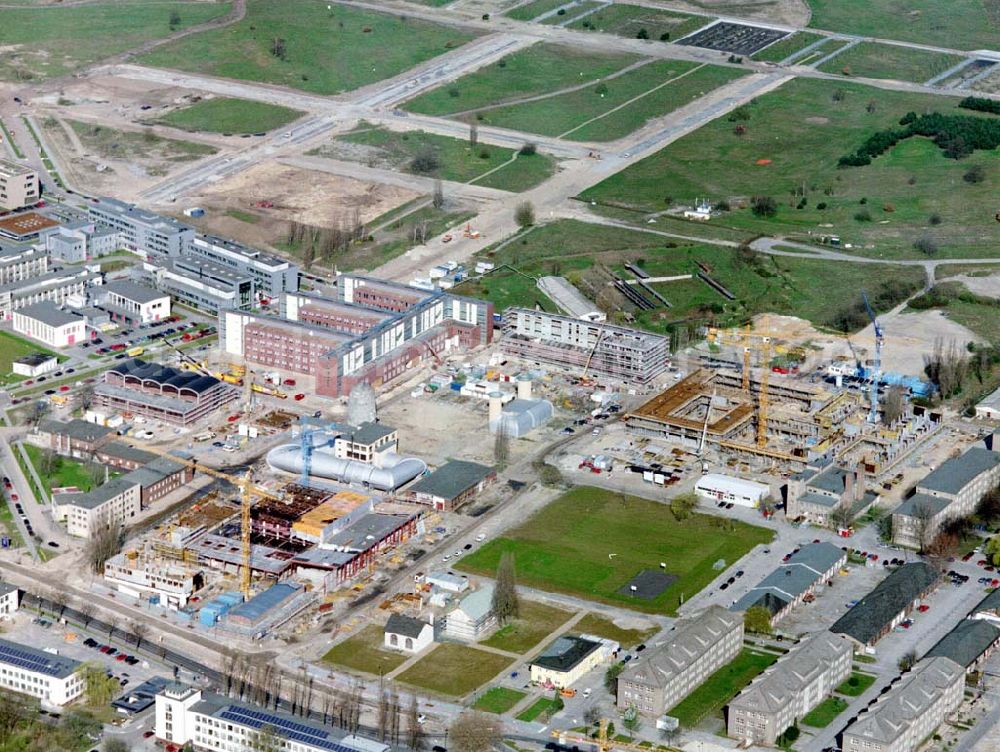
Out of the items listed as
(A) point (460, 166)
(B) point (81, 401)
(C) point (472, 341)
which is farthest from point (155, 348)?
(A) point (460, 166)

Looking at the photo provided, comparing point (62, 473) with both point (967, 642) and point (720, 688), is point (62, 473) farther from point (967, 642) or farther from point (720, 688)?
point (967, 642)

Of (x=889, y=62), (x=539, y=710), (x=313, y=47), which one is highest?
(x=889, y=62)

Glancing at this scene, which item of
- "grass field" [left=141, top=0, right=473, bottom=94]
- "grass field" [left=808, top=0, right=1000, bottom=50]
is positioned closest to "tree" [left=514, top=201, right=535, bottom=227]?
"grass field" [left=141, top=0, right=473, bottom=94]

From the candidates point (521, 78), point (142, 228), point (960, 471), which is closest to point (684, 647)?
point (960, 471)

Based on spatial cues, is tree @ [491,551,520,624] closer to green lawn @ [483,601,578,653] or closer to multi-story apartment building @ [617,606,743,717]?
green lawn @ [483,601,578,653]

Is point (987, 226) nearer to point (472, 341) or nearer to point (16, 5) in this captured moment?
point (472, 341)

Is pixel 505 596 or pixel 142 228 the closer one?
pixel 505 596
